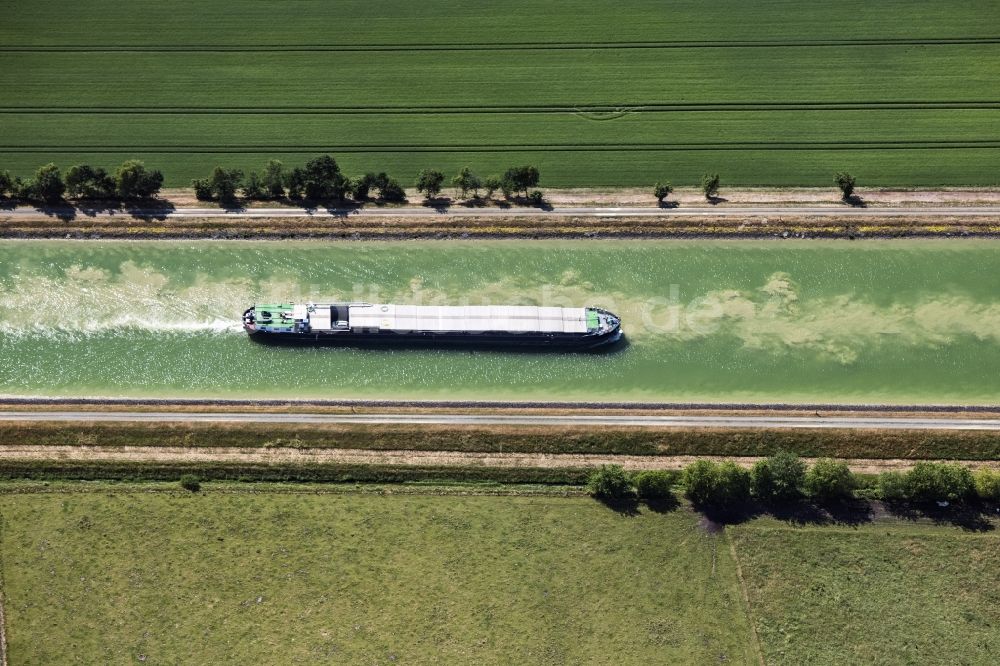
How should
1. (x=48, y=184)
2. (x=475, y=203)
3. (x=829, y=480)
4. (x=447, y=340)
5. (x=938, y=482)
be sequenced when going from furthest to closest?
(x=475, y=203) < (x=48, y=184) < (x=447, y=340) < (x=829, y=480) < (x=938, y=482)

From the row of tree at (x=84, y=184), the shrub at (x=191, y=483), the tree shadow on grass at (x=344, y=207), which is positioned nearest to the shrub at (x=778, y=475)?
the tree shadow on grass at (x=344, y=207)

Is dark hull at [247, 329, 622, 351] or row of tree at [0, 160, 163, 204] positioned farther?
row of tree at [0, 160, 163, 204]

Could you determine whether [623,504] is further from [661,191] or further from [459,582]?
[661,191]

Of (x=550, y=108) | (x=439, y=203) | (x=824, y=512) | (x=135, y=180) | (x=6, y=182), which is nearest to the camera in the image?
(x=824, y=512)

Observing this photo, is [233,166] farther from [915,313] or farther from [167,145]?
[915,313]

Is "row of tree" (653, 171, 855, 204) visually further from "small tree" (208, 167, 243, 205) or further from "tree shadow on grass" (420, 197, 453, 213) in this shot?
"small tree" (208, 167, 243, 205)

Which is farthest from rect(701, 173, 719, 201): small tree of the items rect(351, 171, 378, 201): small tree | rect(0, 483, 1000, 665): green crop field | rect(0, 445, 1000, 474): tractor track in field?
rect(0, 483, 1000, 665): green crop field

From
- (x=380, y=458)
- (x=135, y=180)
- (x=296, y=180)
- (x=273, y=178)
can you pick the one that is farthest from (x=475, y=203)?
(x=135, y=180)
